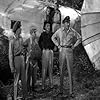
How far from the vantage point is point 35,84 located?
10914mm

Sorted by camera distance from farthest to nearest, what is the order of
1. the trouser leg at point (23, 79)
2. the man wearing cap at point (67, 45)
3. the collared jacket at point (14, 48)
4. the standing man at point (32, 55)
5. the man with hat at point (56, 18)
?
the man with hat at point (56, 18)
the standing man at point (32, 55)
the man wearing cap at point (67, 45)
the trouser leg at point (23, 79)
the collared jacket at point (14, 48)

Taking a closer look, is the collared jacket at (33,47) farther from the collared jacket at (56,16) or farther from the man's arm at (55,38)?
the collared jacket at (56,16)

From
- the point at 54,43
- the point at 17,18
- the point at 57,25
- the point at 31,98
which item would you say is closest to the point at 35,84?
the point at 31,98

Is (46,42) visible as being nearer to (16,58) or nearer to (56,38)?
(56,38)

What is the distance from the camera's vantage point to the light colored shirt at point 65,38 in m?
9.72

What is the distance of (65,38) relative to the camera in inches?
384

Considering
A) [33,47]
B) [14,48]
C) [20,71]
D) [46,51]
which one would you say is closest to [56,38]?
[46,51]

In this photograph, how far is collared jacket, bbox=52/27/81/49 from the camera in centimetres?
972

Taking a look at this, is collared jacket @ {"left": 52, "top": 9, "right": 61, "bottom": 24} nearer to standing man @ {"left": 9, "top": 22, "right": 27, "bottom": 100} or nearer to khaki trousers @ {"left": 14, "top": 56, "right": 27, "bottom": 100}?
standing man @ {"left": 9, "top": 22, "right": 27, "bottom": 100}

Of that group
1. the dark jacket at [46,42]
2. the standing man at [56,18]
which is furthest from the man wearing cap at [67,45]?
the standing man at [56,18]

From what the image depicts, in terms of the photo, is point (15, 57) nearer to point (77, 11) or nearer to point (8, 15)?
point (8, 15)

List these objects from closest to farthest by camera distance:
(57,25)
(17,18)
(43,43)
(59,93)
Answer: (59,93) < (43,43) < (57,25) < (17,18)

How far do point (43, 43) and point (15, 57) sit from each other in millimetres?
1655

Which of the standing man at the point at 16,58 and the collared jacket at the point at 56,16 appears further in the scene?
the collared jacket at the point at 56,16
